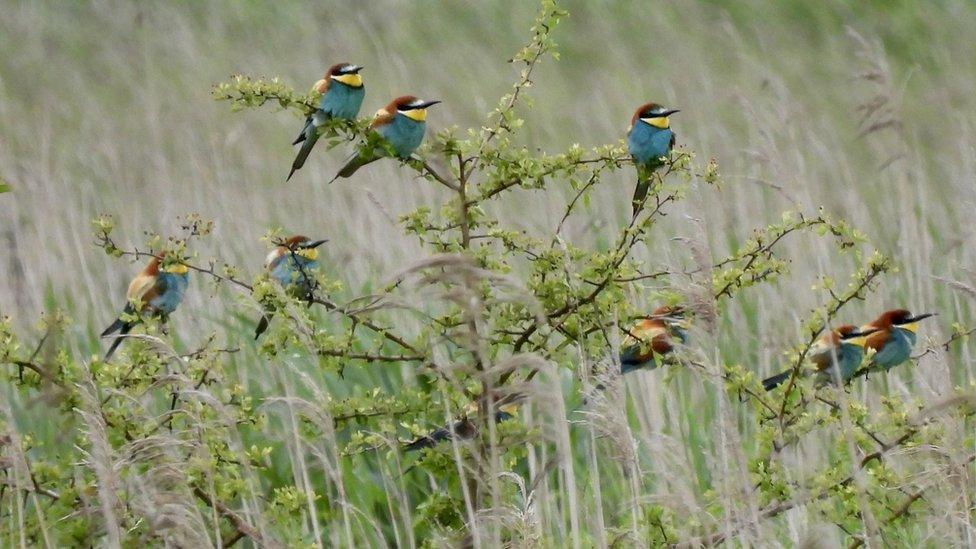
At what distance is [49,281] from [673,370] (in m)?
3.54

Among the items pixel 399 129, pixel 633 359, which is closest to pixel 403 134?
pixel 399 129

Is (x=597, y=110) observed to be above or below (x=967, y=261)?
above

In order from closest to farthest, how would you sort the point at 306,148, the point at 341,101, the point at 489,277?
the point at 489,277, the point at 341,101, the point at 306,148

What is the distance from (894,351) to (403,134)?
1.42m

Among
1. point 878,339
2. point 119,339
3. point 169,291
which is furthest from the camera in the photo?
point 169,291

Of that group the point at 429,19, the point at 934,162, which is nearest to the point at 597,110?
the point at 934,162

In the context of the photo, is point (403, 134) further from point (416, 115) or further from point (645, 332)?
point (645, 332)

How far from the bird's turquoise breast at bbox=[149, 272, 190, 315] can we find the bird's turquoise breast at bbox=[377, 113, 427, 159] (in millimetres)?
1369

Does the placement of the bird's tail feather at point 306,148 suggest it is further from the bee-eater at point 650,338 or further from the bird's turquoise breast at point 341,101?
the bee-eater at point 650,338

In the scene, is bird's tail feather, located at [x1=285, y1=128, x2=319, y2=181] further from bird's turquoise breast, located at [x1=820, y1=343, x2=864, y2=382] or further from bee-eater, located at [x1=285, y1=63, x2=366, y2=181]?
bird's turquoise breast, located at [x1=820, y1=343, x2=864, y2=382]

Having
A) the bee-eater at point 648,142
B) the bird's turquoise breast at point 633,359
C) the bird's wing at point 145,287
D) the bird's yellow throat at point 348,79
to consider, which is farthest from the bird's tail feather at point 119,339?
the bee-eater at point 648,142

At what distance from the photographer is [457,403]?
117 inches

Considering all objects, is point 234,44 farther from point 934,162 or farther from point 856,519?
point 856,519

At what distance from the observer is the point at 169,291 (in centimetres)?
441
